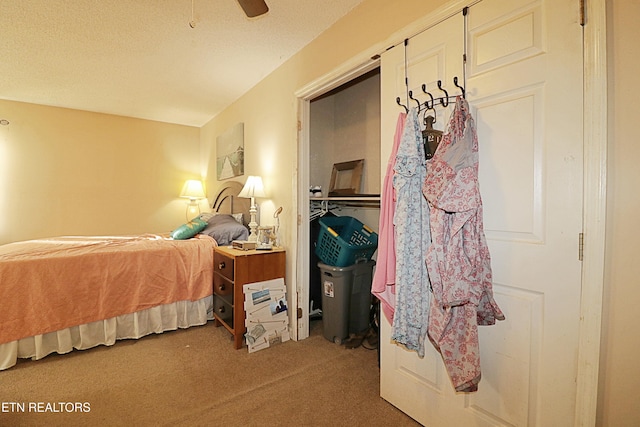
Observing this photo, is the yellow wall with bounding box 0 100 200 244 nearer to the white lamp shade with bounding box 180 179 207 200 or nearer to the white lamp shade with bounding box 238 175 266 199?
the white lamp shade with bounding box 180 179 207 200

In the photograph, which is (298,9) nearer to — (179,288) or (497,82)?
(497,82)

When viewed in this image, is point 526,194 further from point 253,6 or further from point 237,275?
point 237,275

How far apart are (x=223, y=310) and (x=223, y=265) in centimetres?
42

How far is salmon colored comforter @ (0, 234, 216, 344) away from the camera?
7.01ft

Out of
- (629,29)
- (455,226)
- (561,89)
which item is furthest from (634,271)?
(629,29)

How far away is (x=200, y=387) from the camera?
187cm

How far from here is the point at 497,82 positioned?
49.1 inches

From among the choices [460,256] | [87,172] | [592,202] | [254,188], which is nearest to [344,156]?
[254,188]

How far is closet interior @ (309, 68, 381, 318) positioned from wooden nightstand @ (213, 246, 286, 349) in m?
0.44

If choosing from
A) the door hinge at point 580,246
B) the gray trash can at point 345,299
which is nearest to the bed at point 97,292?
the gray trash can at point 345,299

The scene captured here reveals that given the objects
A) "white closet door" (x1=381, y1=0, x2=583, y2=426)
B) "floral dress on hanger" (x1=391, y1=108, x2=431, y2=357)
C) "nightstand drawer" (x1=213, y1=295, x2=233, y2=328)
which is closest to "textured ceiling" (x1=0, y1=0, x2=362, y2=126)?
"white closet door" (x1=381, y1=0, x2=583, y2=426)

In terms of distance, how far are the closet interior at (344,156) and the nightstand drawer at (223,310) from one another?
0.82m

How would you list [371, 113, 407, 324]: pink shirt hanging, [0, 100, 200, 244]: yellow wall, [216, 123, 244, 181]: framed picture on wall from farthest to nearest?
[0, 100, 200, 244]: yellow wall, [216, 123, 244, 181]: framed picture on wall, [371, 113, 407, 324]: pink shirt hanging

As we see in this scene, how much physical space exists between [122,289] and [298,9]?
2.61m
